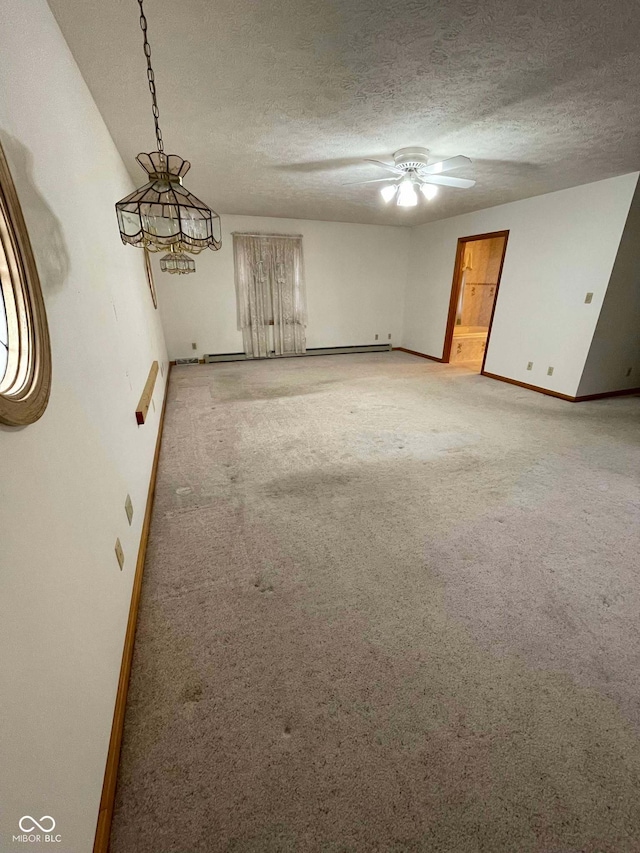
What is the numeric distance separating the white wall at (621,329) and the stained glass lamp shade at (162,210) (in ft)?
14.6

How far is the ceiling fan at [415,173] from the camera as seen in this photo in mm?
2779

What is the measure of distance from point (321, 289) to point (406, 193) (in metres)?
3.35

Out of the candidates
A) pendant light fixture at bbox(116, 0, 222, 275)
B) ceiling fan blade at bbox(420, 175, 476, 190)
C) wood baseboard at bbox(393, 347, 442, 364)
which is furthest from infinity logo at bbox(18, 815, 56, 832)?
wood baseboard at bbox(393, 347, 442, 364)

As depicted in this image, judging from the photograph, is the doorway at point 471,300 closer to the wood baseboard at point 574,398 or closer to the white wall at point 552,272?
the white wall at point 552,272

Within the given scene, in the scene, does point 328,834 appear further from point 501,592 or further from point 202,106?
point 202,106

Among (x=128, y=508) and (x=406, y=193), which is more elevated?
(x=406, y=193)

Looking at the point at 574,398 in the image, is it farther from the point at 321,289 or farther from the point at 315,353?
the point at 321,289

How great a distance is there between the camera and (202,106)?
2.15 m

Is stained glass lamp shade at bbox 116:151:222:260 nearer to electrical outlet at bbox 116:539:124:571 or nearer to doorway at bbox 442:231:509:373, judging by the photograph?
electrical outlet at bbox 116:539:124:571

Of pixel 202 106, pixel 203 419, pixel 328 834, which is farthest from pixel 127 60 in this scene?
pixel 328 834

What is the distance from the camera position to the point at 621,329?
4152 mm

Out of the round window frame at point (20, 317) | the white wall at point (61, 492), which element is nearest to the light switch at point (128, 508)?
the white wall at point (61, 492)

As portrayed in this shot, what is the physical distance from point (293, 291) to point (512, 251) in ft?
11.1

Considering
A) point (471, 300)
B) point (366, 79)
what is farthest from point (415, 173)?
point (471, 300)
